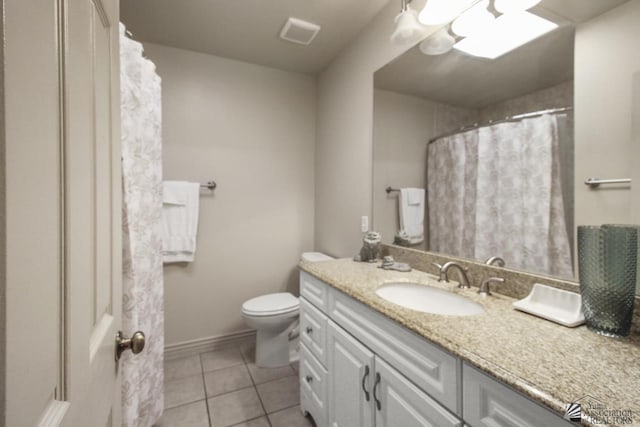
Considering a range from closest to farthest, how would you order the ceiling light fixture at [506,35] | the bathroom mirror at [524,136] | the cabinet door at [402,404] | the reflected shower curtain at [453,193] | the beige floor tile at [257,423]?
the cabinet door at [402,404]
the bathroom mirror at [524,136]
the ceiling light fixture at [506,35]
the reflected shower curtain at [453,193]
the beige floor tile at [257,423]

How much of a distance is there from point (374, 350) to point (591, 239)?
723 millimetres

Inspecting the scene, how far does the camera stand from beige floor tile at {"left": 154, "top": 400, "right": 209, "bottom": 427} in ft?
4.95

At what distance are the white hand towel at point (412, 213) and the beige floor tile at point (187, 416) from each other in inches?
61.6

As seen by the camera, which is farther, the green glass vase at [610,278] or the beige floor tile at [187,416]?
the beige floor tile at [187,416]

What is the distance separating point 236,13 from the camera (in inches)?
68.3

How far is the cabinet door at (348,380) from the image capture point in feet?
3.26

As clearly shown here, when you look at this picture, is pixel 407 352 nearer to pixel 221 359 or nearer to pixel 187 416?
pixel 187 416

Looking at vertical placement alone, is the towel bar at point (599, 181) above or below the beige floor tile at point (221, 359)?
above

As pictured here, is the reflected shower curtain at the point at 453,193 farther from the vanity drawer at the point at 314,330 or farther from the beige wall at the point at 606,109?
the vanity drawer at the point at 314,330

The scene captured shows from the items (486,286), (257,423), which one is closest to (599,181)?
(486,286)

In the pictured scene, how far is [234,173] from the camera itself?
2.31m

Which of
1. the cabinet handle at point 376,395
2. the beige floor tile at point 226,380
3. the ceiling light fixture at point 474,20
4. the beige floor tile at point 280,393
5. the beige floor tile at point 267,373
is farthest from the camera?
the beige floor tile at point 267,373

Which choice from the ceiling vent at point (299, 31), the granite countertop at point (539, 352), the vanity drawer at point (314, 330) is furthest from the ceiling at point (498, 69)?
the vanity drawer at point (314, 330)

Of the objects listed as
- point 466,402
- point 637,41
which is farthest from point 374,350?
point 637,41
